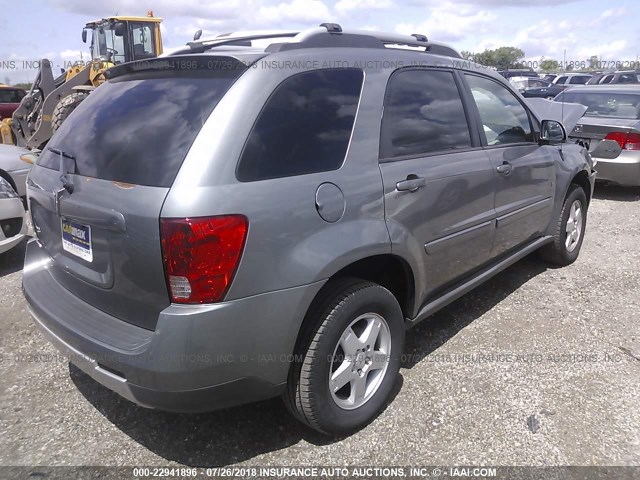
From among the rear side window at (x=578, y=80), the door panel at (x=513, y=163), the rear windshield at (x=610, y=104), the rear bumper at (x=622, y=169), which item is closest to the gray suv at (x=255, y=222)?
the door panel at (x=513, y=163)

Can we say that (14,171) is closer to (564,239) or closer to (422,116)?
(422,116)

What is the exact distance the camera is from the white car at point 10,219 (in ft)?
14.9

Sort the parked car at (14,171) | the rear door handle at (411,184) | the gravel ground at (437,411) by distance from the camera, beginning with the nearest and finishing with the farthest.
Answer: the gravel ground at (437,411) < the rear door handle at (411,184) < the parked car at (14,171)

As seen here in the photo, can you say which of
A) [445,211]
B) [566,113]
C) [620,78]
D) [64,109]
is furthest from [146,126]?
[620,78]

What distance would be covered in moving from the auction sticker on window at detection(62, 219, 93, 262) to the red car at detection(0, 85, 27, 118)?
15.7 m

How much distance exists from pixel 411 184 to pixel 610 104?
22.4ft

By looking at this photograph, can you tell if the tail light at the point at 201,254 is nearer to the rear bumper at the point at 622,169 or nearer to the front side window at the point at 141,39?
the rear bumper at the point at 622,169

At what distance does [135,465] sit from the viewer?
239cm

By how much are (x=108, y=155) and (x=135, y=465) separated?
4.62 ft

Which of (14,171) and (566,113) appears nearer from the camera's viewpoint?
(566,113)

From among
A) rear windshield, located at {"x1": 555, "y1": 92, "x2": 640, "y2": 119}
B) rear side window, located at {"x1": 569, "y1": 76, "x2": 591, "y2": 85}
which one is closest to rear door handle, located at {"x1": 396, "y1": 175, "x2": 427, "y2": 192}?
rear windshield, located at {"x1": 555, "y1": 92, "x2": 640, "y2": 119}

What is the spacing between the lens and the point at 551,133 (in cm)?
418

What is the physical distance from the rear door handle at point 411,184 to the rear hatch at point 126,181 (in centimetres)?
96

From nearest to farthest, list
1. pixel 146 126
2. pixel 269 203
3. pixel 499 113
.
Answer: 1. pixel 269 203
2. pixel 146 126
3. pixel 499 113
